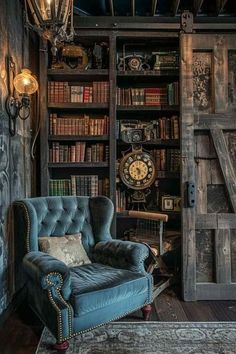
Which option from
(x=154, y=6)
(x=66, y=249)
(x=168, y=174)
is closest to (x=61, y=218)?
(x=66, y=249)

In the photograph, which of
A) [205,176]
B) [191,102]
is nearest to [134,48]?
[191,102]

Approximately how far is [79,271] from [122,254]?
37 cm

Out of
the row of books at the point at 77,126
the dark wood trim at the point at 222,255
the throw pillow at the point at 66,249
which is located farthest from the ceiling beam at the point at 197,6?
the throw pillow at the point at 66,249

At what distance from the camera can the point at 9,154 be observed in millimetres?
2652

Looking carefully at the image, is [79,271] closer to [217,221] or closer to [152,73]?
[217,221]

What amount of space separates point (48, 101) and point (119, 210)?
1.40 metres

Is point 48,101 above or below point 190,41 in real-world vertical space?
below

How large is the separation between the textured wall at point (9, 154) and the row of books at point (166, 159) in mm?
1406

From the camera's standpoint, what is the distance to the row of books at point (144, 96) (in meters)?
Answer: 3.41

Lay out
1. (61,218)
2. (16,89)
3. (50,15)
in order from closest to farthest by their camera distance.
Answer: (50,15) < (16,89) < (61,218)

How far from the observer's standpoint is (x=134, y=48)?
3658mm

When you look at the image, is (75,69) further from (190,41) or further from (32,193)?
(32,193)

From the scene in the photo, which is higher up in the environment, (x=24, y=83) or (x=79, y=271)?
(x=24, y=83)

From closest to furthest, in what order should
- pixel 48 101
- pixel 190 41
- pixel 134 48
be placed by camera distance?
pixel 190 41 → pixel 48 101 → pixel 134 48
